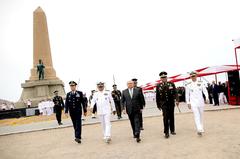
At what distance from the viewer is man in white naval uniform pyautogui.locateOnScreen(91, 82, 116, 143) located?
9.16m

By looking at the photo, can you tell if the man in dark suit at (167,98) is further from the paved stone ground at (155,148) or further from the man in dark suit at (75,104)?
the man in dark suit at (75,104)

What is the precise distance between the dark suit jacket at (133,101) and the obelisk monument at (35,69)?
91.9ft

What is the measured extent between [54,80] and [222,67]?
22186mm

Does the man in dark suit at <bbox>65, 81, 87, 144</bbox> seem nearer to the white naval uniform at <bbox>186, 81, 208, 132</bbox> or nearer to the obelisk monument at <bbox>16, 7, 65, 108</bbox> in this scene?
the white naval uniform at <bbox>186, 81, 208, 132</bbox>

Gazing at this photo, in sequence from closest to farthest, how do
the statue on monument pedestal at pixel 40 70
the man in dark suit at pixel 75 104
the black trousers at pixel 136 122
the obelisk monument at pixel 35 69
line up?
the black trousers at pixel 136 122, the man in dark suit at pixel 75 104, the statue on monument pedestal at pixel 40 70, the obelisk monument at pixel 35 69

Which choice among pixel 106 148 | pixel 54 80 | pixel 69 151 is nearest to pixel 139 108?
pixel 106 148

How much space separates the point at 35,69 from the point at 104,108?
94.6 feet

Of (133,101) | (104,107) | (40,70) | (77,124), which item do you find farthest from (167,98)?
(40,70)

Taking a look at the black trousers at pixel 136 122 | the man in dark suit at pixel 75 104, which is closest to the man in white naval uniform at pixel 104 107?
the man in dark suit at pixel 75 104

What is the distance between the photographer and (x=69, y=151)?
805cm

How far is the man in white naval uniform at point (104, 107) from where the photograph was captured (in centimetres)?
916

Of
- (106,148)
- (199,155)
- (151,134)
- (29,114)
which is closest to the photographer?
(199,155)

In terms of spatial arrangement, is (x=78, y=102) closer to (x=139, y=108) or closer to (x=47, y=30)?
(x=139, y=108)

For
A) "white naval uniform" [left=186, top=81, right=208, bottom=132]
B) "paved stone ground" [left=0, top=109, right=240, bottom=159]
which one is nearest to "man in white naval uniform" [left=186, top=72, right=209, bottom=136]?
"white naval uniform" [left=186, top=81, right=208, bottom=132]
